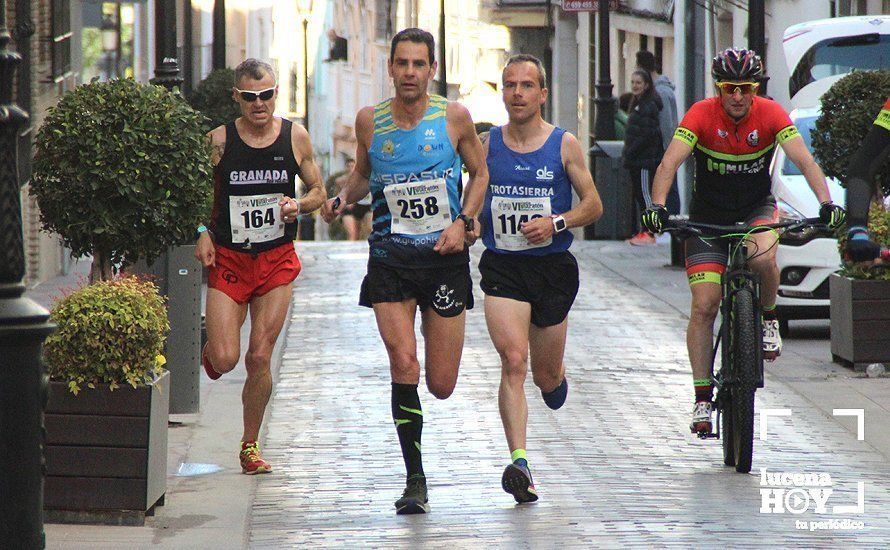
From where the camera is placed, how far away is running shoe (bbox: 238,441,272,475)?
903cm

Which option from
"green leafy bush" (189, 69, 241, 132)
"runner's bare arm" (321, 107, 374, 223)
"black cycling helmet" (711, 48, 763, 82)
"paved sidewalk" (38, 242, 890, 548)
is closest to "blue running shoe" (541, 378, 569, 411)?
"paved sidewalk" (38, 242, 890, 548)

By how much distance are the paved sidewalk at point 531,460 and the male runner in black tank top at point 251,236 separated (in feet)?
2.00

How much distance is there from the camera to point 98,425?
773cm

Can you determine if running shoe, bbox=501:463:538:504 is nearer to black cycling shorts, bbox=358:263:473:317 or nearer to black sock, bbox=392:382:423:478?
black sock, bbox=392:382:423:478

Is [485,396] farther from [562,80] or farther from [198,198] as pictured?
[562,80]

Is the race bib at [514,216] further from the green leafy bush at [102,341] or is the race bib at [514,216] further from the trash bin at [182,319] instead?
the trash bin at [182,319]

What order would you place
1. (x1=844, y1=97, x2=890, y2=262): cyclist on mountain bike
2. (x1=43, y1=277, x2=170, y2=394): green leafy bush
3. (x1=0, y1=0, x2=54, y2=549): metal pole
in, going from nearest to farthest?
(x1=0, y1=0, x2=54, y2=549): metal pole, (x1=844, y1=97, x2=890, y2=262): cyclist on mountain bike, (x1=43, y1=277, x2=170, y2=394): green leafy bush

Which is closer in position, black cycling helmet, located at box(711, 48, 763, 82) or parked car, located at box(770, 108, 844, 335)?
black cycling helmet, located at box(711, 48, 763, 82)

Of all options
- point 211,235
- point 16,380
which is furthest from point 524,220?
point 16,380

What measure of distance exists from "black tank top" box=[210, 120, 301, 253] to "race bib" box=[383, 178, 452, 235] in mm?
987

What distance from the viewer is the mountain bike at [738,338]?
8.62 metres

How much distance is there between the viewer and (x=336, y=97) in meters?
72.7

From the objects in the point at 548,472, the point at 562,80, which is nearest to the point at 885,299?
the point at 548,472

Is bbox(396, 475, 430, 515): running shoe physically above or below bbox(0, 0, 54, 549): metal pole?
below
